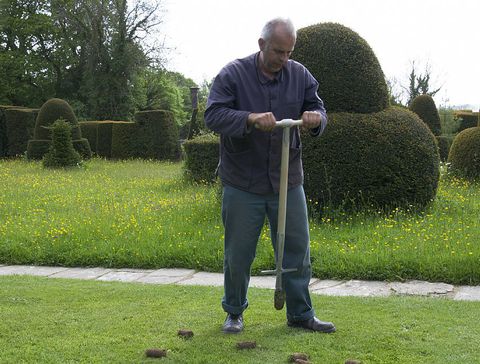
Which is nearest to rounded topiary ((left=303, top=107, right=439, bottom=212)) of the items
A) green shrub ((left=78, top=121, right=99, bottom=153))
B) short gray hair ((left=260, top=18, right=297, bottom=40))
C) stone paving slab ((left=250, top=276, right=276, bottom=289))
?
stone paving slab ((left=250, top=276, right=276, bottom=289))

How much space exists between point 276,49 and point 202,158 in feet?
32.1

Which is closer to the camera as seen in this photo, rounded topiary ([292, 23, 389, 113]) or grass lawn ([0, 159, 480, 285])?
grass lawn ([0, 159, 480, 285])

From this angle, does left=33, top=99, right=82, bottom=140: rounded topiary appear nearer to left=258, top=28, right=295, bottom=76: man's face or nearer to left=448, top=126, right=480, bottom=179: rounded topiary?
left=448, top=126, right=480, bottom=179: rounded topiary

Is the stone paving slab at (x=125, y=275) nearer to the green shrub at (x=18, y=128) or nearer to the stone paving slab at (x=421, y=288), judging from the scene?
the stone paving slab at (x=421, y=288)

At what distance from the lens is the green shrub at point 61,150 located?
17859mm

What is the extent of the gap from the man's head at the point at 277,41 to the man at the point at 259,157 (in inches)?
0.4

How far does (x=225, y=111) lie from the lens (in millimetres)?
3514

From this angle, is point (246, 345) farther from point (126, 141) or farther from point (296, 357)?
point (126, 141)

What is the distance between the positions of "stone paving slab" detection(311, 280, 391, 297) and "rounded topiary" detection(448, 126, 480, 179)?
729cm

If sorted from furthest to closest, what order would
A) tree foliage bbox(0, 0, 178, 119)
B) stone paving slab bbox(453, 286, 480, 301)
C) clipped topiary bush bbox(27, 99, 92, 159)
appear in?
tree foliage bbox(0, 0, 178, 119) → clipped topiary bush bbox(27, 99, 92, 159) → stone paving slab bbox(453, 286, 480, 301)

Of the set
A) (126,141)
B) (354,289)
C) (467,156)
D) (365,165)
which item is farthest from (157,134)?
(354,289)

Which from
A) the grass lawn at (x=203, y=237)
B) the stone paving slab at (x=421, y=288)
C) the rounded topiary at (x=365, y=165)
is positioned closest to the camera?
the stone paving slab at (x=421, y=288)

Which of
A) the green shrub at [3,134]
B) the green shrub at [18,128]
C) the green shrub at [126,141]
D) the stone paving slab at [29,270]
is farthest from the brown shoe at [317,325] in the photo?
the green shrub at [3,134]

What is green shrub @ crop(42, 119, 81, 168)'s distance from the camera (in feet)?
58.6
